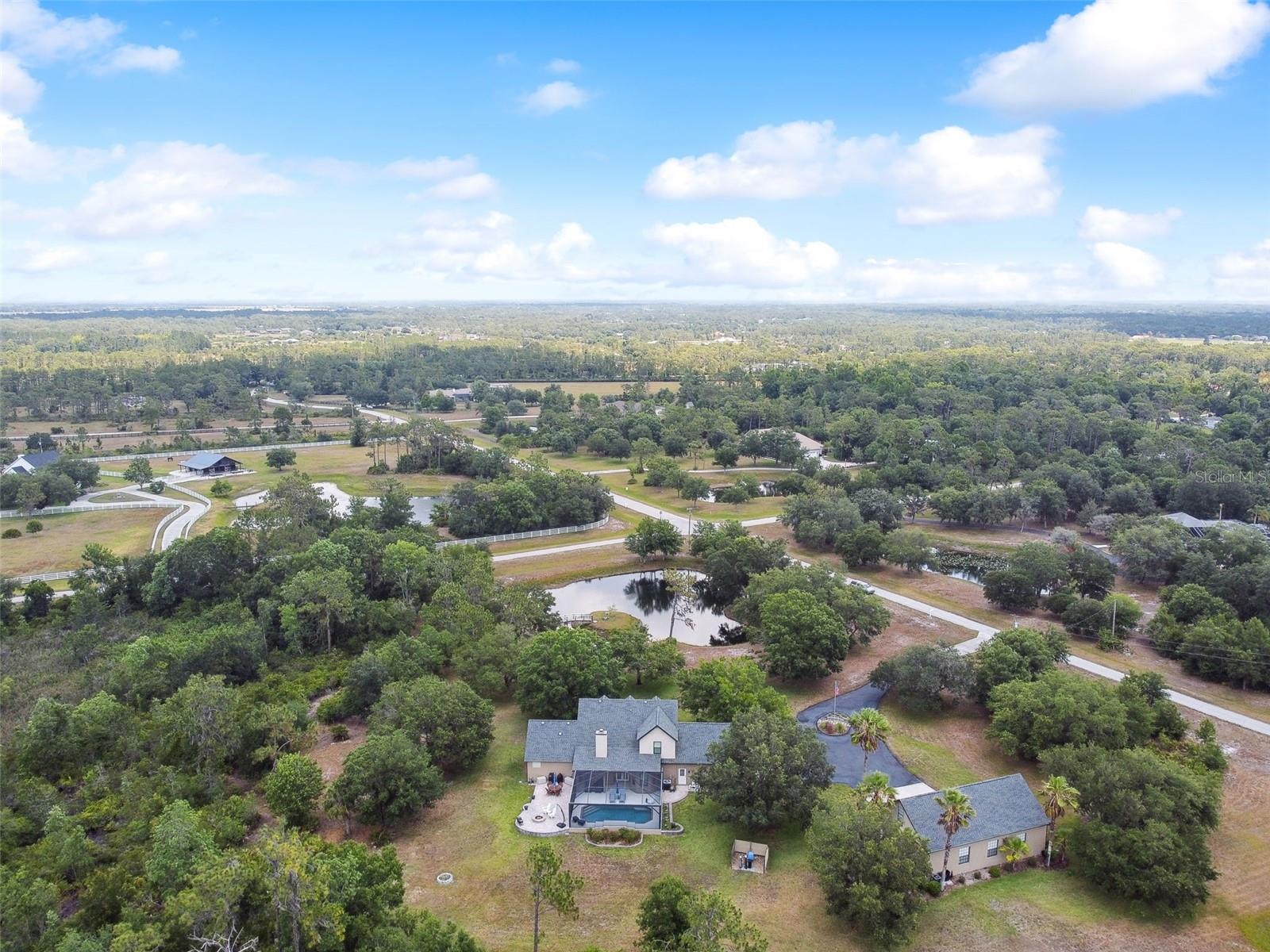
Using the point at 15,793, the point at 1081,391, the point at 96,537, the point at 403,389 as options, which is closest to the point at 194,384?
the point at 403,389

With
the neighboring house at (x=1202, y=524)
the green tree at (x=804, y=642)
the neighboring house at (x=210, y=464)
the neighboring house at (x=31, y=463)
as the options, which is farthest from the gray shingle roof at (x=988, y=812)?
the neighboring house at (x=210, y=464)

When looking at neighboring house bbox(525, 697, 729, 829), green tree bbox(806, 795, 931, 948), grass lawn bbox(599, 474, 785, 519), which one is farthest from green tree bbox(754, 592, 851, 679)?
grass lawn bbox(599, 474, 785, 519)

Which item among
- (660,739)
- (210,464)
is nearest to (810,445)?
(210,464)

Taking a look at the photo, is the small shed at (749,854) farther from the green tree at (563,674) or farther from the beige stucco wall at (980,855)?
the green tree at (563,674)

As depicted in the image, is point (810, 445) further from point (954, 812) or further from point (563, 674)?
point (954, 812)

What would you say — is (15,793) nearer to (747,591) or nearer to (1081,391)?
(747,591)

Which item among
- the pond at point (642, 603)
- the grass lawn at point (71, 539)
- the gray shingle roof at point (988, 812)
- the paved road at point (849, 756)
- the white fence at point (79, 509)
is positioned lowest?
the pond at point (642, 603)
